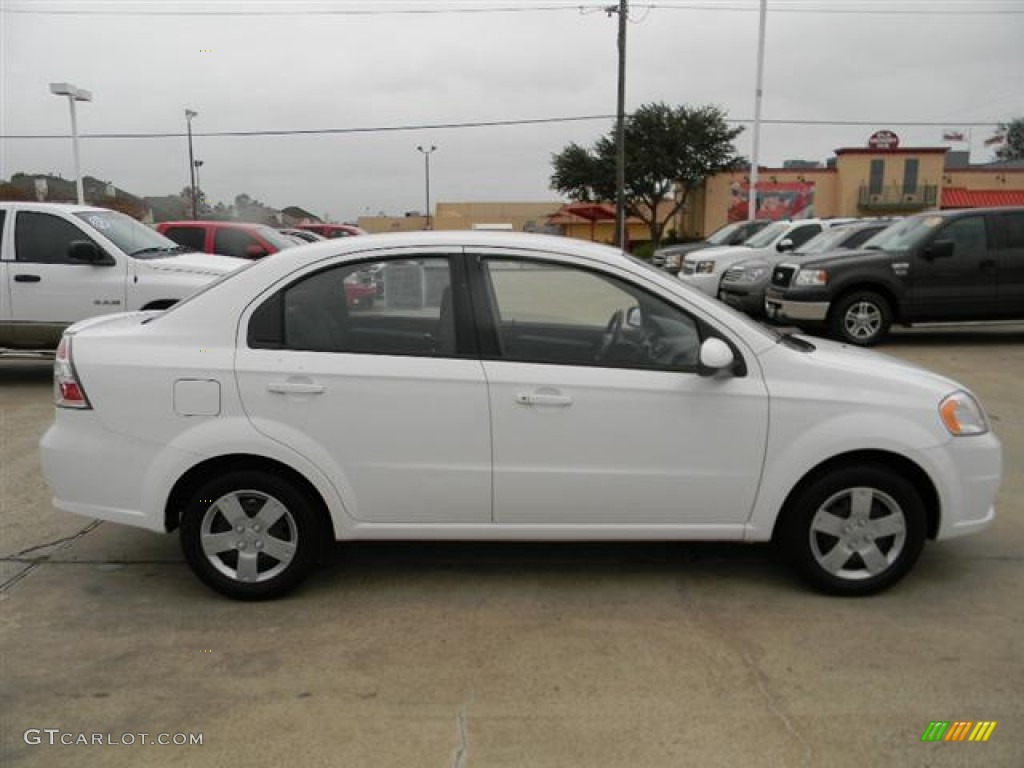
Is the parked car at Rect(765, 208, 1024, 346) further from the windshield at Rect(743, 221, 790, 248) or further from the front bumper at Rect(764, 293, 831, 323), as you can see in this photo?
the windshield at Rect(743, 221, 790, 248)

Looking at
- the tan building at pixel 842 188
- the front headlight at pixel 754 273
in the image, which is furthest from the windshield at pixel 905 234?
the tan building at pixel 842 188

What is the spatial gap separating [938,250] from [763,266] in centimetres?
287

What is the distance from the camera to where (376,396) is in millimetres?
3678

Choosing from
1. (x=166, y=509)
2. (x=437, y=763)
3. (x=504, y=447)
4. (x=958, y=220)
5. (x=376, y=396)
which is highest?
(x=958, y=220)

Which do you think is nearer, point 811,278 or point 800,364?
point 800,364

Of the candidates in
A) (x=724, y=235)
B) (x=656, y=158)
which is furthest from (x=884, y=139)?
(x=724, y=235)

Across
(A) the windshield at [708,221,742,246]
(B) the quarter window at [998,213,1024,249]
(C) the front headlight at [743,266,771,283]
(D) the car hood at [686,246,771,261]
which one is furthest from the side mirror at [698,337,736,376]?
(A) the windshield at [708,221,742,246]

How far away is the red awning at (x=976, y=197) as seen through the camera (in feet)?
145

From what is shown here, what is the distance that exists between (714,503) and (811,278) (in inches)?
310

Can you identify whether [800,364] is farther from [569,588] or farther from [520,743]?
[520,743]

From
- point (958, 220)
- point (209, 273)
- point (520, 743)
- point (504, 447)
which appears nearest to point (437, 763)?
point (520, 743)

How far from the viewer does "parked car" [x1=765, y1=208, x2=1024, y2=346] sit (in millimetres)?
10766

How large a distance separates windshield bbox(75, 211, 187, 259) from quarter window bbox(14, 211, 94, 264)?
0.19 meters

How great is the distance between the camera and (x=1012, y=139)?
77500 millimetres
